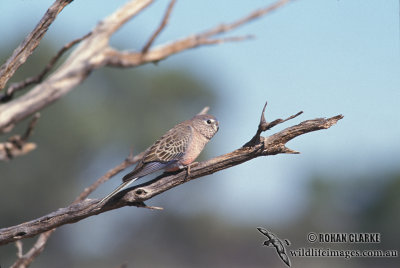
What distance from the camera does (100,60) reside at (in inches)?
153

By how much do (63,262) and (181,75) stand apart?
20.9 meters

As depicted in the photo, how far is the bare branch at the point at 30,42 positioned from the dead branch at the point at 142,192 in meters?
1.57

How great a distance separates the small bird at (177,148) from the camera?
7.67 metres

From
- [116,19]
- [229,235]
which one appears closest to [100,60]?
[116,19]

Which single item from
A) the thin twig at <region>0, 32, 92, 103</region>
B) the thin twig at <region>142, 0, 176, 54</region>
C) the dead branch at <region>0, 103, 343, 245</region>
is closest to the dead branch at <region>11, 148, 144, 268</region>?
the dead branch at <region>0, 103, 343, 245</region>

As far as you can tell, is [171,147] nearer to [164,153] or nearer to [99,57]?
[164,153]

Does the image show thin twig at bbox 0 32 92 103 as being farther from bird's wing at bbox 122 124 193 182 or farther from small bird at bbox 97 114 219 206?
bird's wing at bbox 122 124 193 182

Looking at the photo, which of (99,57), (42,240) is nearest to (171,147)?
(42,240)

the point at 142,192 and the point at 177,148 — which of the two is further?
the point at 177,148

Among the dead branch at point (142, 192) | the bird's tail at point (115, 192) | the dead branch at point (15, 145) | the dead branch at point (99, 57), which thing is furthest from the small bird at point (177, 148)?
the dead branch at point (99, 57)

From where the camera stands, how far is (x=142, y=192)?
618cm

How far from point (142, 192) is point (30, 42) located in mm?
1905

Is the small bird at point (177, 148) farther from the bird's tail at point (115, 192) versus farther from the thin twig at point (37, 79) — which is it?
the thin twig at point (37, 79)

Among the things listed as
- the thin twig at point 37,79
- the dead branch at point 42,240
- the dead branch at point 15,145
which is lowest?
the dead branch at point 42,240
